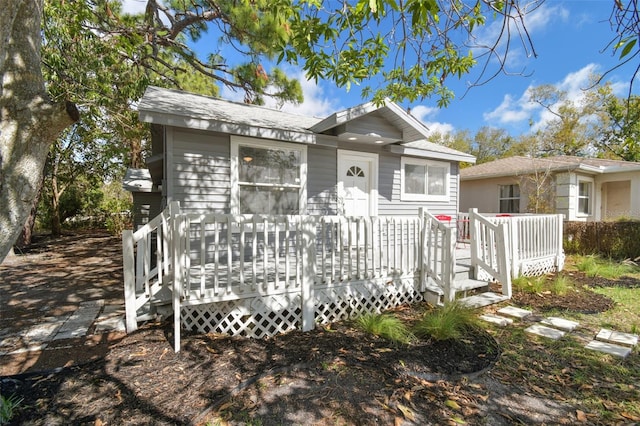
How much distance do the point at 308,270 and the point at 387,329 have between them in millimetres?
1175

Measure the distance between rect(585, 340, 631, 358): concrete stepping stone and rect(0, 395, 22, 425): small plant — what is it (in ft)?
17.7

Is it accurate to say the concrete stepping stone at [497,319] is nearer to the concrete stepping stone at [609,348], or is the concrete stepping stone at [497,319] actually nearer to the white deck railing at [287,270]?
the white deck railing at [287,270]

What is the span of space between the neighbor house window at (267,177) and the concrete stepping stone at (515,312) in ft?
12.4

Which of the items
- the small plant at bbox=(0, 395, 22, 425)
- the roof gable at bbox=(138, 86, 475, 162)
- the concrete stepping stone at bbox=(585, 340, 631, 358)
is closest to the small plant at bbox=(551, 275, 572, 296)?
the concrete stepping stone at bbox=(585, 340, 631, 358)

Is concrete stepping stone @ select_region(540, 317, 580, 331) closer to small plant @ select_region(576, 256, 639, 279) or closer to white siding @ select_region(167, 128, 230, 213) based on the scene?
small plant @ select_region(576, 256, 639, 279)

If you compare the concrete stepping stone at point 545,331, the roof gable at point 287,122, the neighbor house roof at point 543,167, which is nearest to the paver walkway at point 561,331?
the concrete stepping stone at point 545,331

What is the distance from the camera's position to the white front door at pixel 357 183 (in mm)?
6620

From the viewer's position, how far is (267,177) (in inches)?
227

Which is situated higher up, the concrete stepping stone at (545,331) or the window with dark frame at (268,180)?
the window with dark frame at (268,180)

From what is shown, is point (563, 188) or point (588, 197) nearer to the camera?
point (563, 188)

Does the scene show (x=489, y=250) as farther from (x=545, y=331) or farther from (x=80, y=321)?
(x=80, y=321)

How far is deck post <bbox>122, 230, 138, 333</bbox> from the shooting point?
352cm

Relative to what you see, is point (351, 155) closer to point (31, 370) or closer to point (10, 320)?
point (31, 370)

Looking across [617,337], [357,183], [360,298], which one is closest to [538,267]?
[617,337]
